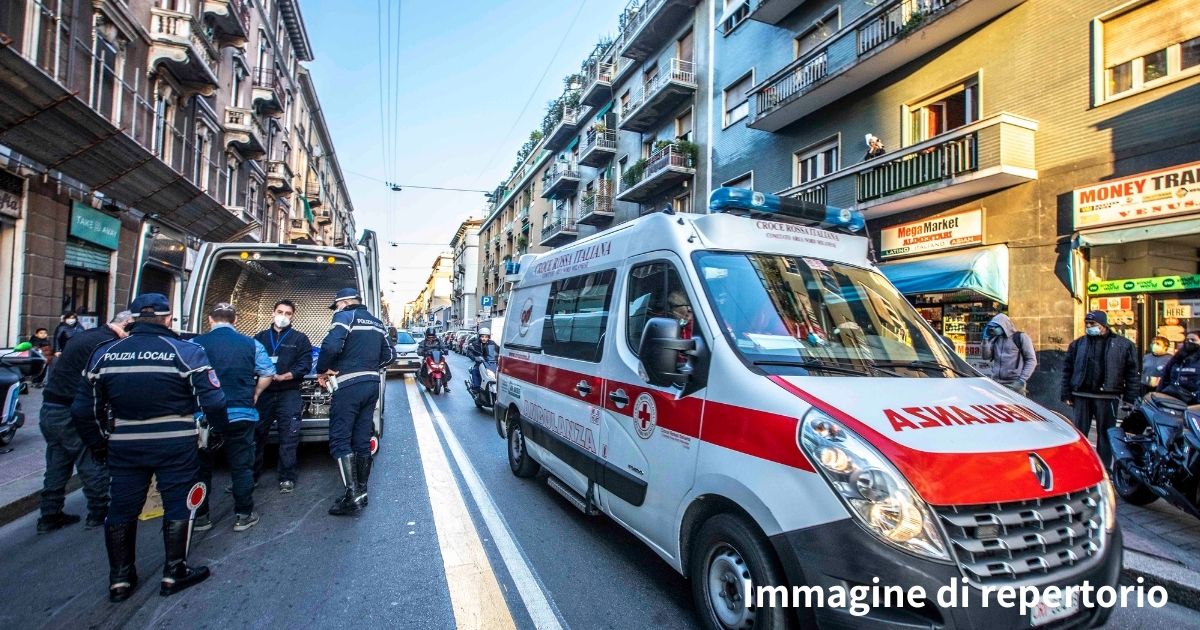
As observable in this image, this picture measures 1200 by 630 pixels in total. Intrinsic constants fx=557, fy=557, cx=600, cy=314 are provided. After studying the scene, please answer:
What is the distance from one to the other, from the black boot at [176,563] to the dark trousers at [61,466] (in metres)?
1.59

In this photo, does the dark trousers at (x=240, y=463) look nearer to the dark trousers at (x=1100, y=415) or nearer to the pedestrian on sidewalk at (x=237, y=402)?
the pedestrian on sidewalk at (x=237, y=402)

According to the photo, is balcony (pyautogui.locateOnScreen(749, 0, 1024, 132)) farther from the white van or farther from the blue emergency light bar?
the white van

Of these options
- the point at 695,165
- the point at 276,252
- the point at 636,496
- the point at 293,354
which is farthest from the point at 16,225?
the point at 695,165

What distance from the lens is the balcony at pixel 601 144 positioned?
26500 millimetres

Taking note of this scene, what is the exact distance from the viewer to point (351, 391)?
15.3ft

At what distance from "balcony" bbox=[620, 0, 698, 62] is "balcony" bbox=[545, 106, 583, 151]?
7.46 metres

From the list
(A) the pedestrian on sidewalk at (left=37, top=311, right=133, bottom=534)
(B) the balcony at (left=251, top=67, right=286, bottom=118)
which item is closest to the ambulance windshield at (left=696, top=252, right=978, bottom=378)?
(A) the pedestrian on sidewalk at (left=37, top=311, right=133, bottom=534)

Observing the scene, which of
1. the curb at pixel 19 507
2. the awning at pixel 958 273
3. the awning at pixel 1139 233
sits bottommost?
the curb at pixel 19 507

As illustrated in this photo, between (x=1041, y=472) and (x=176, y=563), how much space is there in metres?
4.48

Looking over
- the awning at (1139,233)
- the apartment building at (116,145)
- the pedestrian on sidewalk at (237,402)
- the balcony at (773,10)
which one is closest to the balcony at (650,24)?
the balcony at (773,10)

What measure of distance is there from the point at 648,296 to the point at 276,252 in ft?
18.6

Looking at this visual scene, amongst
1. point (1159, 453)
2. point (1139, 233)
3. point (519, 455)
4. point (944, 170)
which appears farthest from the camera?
point (944, 170)

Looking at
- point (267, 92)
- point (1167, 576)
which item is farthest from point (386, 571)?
point (267, 92)

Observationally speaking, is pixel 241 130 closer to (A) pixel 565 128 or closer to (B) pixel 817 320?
(A) pixel 565 128
